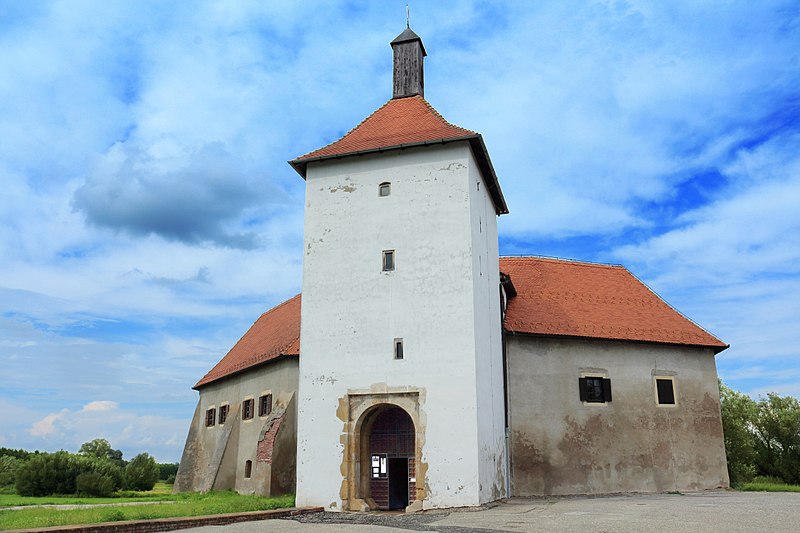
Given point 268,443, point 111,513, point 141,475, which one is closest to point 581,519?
point 111,513

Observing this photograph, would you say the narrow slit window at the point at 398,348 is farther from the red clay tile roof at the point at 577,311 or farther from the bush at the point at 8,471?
the bush at the point at 8,471

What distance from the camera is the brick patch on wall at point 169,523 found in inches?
524

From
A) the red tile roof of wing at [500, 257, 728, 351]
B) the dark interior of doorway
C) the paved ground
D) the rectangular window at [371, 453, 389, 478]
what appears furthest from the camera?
the red tile roof of wing at [500, 257, 728, 351]

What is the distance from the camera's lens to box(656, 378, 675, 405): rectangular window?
1033 inches

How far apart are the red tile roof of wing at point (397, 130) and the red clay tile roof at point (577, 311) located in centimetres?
758

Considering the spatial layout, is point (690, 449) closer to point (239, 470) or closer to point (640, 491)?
point (640, 491)

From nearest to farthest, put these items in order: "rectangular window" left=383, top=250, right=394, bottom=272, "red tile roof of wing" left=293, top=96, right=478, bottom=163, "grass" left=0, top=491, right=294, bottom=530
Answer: "grass" left=0, top=491, right=294, bottom=530 → "rectangular window" left=383, top=250, right=394, bottom=272 → "red tile roof of wing" left=293, top=96, right=478, bottom=163

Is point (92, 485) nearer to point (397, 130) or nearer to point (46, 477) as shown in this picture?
point (46, 477)

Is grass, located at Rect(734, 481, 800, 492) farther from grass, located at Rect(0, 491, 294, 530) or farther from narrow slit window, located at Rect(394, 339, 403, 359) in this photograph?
grass, located at Rect(0, 491, 294, 530)

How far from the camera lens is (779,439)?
36250 mm

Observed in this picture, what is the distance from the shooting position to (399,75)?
26.5 meters

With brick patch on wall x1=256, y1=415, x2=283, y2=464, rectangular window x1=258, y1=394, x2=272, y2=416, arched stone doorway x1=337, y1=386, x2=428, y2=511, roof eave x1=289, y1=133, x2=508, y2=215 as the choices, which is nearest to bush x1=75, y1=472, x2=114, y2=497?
rectangular window x1=258, y1=394, x2=272, y2=416

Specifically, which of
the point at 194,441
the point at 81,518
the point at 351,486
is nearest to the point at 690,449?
the point at 351,486

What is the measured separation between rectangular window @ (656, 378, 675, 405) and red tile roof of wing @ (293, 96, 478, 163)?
12722 millimetres
